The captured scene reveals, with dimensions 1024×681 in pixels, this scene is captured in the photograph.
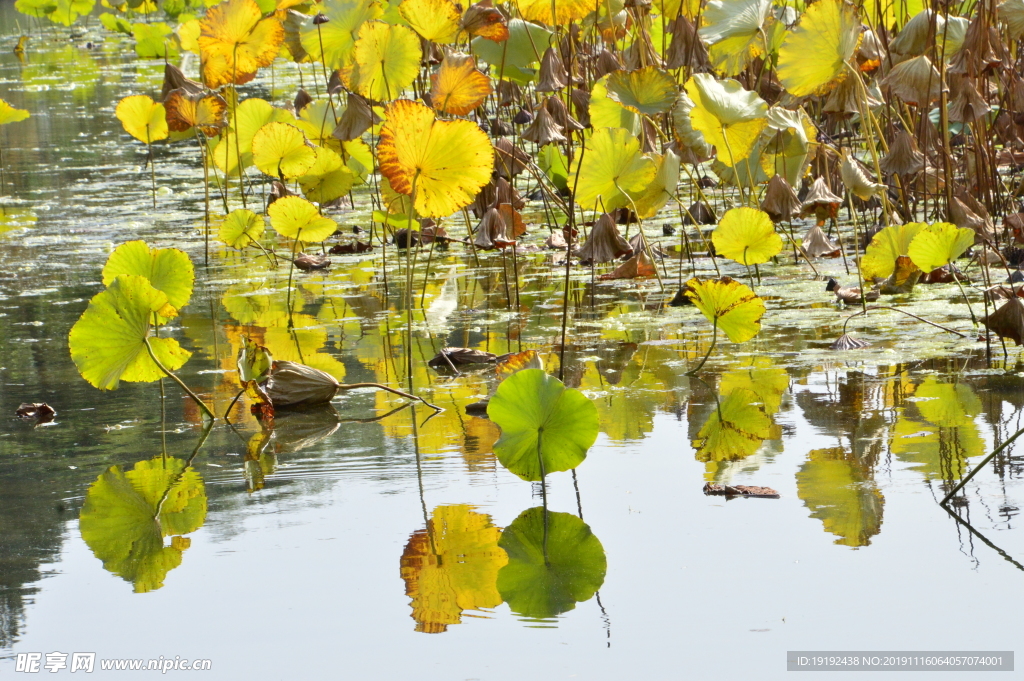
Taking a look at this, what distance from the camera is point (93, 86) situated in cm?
641

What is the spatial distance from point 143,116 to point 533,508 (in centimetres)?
190

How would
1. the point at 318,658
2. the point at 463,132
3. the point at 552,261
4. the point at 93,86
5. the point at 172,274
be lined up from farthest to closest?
the point at 93,86, the point at 552,261, the point at 172,274, the point at 463,132, the point at 318,658

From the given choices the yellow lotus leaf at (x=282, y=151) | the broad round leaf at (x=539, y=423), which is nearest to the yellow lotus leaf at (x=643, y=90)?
the yellow lotus leaf at (x=282, y=151)

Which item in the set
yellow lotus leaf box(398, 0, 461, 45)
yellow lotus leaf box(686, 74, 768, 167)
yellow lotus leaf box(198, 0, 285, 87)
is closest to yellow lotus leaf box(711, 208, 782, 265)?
yellow lotus leaf box(686, 74, 768, 167)

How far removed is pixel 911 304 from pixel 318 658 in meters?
1.39

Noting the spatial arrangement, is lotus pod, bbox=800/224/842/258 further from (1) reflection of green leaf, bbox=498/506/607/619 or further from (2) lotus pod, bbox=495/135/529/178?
(1) reflection of green leaf, bbox=498/506/607/619

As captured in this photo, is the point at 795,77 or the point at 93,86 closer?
the point at 795,77

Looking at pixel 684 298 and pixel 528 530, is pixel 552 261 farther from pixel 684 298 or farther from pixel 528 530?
pixel 528 530

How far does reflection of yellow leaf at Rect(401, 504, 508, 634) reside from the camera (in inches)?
33.1

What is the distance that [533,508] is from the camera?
1033 mm

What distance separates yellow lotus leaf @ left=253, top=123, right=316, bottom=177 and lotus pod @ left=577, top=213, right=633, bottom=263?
0.64 m

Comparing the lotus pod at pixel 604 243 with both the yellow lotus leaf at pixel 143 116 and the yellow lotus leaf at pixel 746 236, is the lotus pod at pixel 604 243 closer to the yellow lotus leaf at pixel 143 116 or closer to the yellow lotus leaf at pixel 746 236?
the yellow lotus leaf at pixel 746 236

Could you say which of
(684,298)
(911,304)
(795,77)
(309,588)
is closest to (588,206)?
(684,298)

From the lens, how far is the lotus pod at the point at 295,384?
4.57ft
